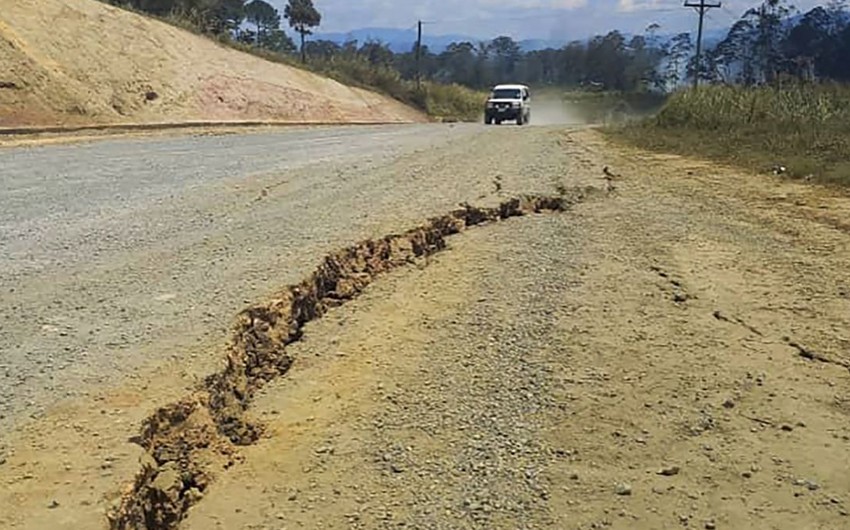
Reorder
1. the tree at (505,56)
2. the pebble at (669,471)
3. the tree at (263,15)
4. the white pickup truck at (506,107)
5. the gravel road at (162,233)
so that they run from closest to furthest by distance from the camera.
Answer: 1. the pebble at (669,471)
2. the gravel road at (162,233)
3. the white pickup truck at (506,107)
4. the tree at (263,15)
5. the tree at (505,56)

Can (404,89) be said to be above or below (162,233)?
above

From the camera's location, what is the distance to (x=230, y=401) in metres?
4.86

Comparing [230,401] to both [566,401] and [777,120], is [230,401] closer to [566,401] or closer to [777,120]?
[566,401]

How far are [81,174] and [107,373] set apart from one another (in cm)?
884

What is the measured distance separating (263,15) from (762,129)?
2526 inches

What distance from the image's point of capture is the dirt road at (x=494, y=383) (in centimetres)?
384

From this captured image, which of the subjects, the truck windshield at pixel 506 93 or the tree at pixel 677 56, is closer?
the truck windshield at pixel 506 93

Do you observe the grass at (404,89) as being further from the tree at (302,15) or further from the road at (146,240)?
the road at (146,240)

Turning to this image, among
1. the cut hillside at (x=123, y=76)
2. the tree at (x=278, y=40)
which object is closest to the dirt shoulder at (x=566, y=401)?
the cut hillside at (x=123, y=76)

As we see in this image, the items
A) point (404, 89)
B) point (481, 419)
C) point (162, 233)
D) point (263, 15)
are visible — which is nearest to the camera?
point (481, 419)

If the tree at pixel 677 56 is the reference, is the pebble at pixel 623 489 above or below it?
below

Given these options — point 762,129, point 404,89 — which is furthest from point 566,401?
point 404,89

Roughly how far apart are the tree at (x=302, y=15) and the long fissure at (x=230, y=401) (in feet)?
176

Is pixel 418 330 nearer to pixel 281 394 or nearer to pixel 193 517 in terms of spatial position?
pixel 281 394
